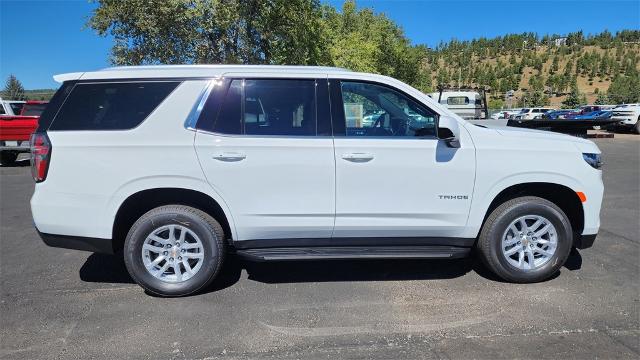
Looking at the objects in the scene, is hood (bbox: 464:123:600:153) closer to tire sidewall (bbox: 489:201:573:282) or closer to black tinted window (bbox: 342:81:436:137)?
tire sidewall (bbox: 489:201:573:282)

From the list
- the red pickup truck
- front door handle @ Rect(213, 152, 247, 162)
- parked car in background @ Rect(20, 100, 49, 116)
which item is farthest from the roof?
parked car in background @ Rect(20, 100, 49, 116)

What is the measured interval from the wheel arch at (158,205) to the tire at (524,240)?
2.31 metres

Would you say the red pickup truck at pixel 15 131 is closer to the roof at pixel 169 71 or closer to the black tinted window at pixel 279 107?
the roof at pixel 169 71

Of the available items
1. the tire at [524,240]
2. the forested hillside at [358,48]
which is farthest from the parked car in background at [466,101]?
the tire at [524,240]

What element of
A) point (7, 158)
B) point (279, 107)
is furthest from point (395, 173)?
point (7, 158)

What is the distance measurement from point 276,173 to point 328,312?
121cm

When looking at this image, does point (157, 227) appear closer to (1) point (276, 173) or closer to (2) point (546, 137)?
(1) point (276, 173)

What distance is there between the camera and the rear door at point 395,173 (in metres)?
3.94

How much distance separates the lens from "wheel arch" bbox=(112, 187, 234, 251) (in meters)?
3.98

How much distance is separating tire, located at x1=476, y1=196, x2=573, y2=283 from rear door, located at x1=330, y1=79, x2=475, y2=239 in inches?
12.7

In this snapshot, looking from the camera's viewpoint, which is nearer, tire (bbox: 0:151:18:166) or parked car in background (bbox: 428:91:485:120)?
tire (bbox: 0:151:18:166)

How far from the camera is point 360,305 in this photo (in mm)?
3887

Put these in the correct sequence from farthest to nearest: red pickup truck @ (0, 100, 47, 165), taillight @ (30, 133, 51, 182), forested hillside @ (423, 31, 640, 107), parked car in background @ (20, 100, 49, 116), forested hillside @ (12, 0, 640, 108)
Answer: forested hillside @ (423, 31, 640, 107) → forested hillside @ (12, 0, 640, 108) → parked car in background @ (20, 100, 49, 116) → red pickup truck @ (0, 100, 47, 165) → taillight @ (30, 133, 51, 182)

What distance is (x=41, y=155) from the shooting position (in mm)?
3832
